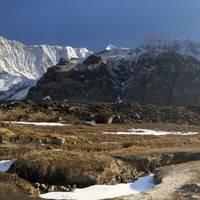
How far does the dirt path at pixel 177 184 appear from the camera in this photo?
Result: 3522 cm

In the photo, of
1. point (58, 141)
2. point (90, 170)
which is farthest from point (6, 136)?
point (90, 170)

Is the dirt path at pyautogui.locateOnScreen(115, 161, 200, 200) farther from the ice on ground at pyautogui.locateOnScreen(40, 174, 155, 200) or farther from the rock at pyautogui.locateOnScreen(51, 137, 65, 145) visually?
the rock at pyautogui.locateOnScreen(51, 137, 65, 145)

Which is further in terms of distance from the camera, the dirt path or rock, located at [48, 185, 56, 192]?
rock, located at [48, 185, 56, 192]

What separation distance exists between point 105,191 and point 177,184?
571cm

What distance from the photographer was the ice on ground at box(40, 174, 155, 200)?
37.3m

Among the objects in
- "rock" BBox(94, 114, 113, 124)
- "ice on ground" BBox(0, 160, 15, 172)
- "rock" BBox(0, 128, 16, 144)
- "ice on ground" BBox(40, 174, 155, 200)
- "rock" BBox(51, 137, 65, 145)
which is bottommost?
"rock" BBox(94, 114, 113, 124)

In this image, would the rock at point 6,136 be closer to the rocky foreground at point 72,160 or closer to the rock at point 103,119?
the rocky foreground at point 72,160

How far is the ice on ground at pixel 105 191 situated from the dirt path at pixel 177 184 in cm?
165

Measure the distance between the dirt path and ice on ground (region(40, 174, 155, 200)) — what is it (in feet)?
5.41

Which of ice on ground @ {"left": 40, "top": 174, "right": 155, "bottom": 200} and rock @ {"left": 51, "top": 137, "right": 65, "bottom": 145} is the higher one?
ice on ground @ {"left": 40, "top": 174, "right": 155, "bottom": 200}

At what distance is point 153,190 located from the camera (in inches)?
1465

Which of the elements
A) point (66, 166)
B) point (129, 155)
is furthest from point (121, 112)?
point (66, 166)

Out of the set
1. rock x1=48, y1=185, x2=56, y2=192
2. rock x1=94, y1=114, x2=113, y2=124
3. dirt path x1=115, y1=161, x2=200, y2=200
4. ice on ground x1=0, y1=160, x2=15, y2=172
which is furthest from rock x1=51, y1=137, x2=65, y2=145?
rock x1=94, y1=114, x2=113, y2=124

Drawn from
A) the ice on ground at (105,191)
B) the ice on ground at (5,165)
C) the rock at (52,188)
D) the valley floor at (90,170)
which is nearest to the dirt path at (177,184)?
the valley floor at (90,170)
